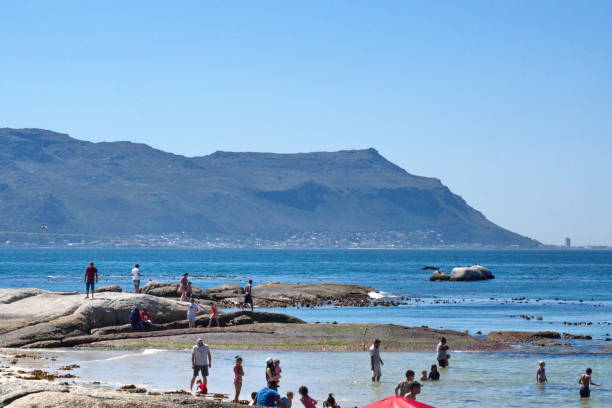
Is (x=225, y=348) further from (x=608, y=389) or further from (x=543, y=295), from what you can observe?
(x=543, y=295)

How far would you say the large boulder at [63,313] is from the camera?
42.6m

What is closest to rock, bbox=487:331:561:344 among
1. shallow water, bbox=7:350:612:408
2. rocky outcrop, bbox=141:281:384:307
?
shallow water, bbox=7:350:612:408

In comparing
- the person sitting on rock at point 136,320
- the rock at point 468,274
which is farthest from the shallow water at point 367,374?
the rock at point 468,274

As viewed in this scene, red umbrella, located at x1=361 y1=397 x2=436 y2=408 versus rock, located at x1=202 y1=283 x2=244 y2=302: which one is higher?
red umbrella, located at x1=361 y1=397 x2=436 y2=408

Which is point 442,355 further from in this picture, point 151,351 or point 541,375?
point 151,351

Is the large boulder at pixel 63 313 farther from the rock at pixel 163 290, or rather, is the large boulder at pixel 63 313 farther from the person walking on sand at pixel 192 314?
the rock at pixel 163 290

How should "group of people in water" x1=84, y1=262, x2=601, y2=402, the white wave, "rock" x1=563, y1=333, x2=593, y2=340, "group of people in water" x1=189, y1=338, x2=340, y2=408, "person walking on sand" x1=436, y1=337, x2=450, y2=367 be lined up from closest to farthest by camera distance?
"group of people in water" x1=189, y1=338, x2=340, y2=408, "group of people in water" x1=84, y1=262, x2=601, y2=402, "person walking on sand" x1=436, y1=337, x2=450, y2=367, the white wave, "rock" x1=563, y1=333, x2=593, y2=340

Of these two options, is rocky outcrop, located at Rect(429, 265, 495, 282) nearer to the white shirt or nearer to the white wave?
the white wave

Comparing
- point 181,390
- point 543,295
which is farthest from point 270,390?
point 543,295

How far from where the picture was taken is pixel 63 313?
148 ft

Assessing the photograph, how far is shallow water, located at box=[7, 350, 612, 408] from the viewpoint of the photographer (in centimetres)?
3125

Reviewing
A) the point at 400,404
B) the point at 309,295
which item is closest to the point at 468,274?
the point at 309,295

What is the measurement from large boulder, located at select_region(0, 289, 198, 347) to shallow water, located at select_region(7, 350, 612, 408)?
316 cm

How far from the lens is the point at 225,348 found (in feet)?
138
